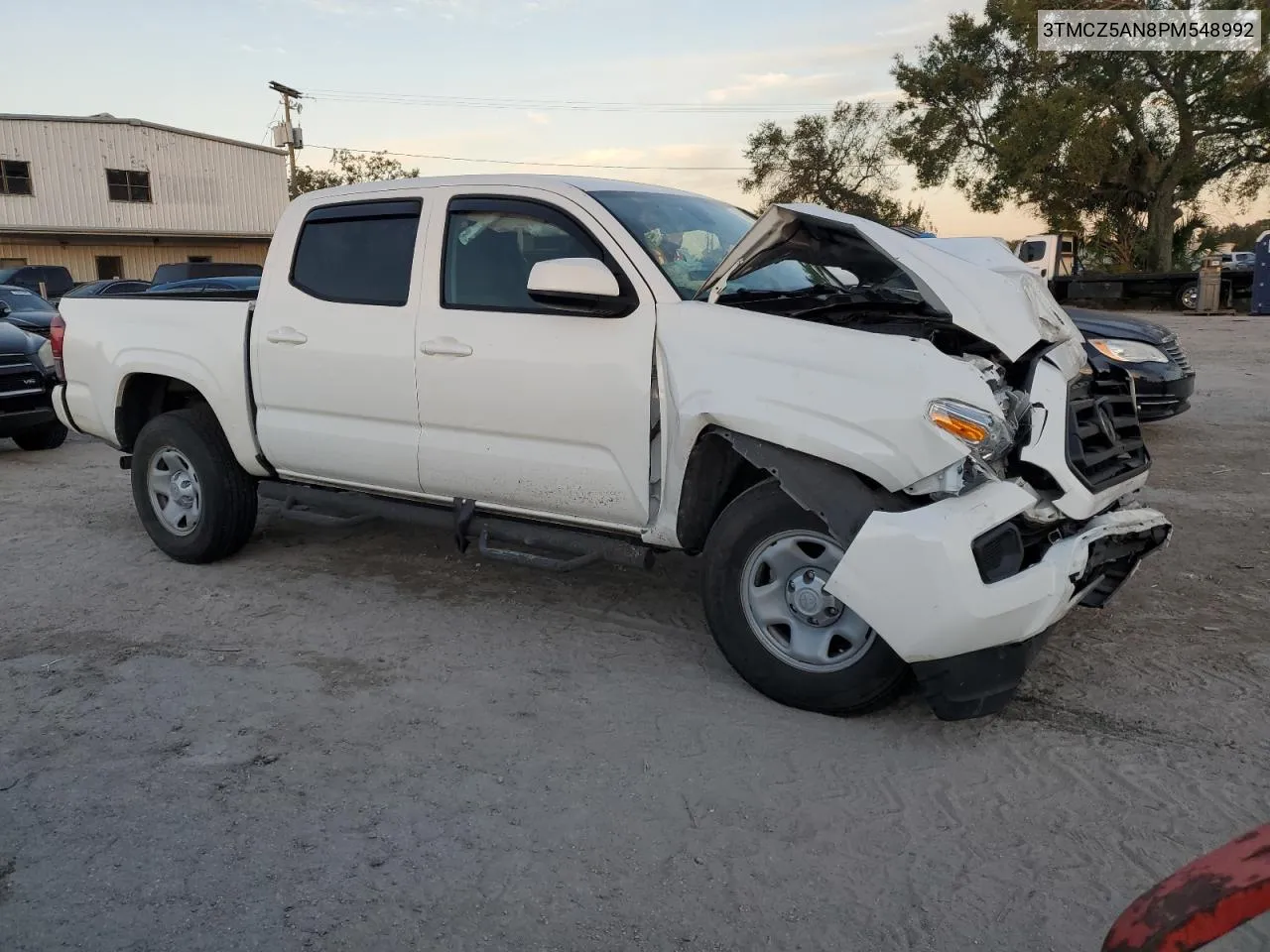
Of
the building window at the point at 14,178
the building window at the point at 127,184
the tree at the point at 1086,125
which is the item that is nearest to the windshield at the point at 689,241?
the tree at the point at 1086,125

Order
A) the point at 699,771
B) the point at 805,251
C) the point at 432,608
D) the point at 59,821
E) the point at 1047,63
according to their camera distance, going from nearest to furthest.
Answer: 1. the point at 59,821
2. the point at 699,771
3. the point at 805,251
4. the point at 432,608
5. the point at 1047,63

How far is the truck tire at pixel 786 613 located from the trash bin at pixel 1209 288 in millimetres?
24537

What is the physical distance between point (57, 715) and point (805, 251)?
11.1 ft

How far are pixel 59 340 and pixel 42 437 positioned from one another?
14.5 feet

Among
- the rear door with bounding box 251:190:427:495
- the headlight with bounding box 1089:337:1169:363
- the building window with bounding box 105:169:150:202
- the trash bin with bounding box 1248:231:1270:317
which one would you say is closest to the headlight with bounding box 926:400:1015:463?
the rear door with bounding box 251:190:427:495

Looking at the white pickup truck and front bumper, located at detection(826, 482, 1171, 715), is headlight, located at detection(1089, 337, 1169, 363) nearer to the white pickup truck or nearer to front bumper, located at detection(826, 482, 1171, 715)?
the white pickup truck

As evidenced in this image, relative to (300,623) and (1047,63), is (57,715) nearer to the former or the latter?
(300,623)

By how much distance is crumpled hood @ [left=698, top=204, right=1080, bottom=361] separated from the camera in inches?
142

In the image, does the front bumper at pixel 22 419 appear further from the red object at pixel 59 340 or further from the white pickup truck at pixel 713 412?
the white pickup truck at pixel 713 412

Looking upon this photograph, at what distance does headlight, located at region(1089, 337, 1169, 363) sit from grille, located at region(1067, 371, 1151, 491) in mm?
4334

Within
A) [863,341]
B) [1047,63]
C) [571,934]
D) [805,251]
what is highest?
[1047,63]

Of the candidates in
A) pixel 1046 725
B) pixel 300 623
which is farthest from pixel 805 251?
Answer: pixel 300 623

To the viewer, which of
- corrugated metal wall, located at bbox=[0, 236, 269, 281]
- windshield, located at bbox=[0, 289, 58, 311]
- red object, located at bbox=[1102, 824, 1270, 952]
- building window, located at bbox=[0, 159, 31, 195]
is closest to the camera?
red object, located at bbox=[1102, 824, 1270, 952]

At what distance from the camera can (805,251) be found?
13.2ft
